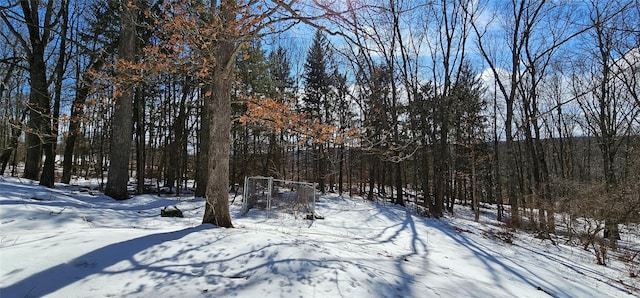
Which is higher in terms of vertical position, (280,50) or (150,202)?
(280,50)

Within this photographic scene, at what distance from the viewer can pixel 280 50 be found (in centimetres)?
2236

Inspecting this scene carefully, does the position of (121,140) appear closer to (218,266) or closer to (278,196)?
(278,196)

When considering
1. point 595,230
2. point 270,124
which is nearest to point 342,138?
point 270,124

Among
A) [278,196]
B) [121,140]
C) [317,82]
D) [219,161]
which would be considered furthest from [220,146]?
[317,82]

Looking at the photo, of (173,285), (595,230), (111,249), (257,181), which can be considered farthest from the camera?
(257,181)

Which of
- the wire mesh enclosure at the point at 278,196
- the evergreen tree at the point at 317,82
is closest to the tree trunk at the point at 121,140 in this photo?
the wire mesh enclosure at the point at 278,196

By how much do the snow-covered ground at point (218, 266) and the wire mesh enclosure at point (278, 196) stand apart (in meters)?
2.93

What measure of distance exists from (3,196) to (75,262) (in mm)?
4738

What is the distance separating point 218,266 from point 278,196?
6.86 metres

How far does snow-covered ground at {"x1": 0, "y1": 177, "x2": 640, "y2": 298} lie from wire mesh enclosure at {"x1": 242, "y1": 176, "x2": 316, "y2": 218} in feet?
9.63

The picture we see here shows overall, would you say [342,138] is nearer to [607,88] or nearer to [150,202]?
[150,202]

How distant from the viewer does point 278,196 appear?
10.6 m

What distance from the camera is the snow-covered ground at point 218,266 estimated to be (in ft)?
10.4

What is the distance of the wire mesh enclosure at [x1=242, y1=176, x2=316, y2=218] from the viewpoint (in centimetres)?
1005
